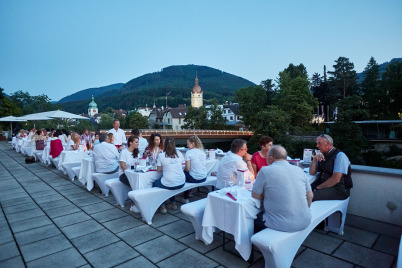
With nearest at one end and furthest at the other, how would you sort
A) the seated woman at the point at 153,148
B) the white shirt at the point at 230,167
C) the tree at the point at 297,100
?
the white shirt at the point at 230,167 → the seated woman at the point at 153,148 → the tree at the point at 297,100

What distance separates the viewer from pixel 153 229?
12.6ft

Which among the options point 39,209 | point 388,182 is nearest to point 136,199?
point 39,209

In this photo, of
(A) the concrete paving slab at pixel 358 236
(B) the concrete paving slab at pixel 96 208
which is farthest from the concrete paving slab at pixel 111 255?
(A) the concrete paving slab at pixel 358 236

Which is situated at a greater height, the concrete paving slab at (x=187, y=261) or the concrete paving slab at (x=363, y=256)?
the concrete paving slab at (x=187, y=261)

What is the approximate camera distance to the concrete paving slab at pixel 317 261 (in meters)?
2.79

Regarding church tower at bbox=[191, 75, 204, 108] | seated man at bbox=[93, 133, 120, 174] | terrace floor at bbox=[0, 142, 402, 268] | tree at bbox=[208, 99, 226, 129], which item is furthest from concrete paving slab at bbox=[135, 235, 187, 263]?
church tower at bbox=[191, 75, 204, 108]

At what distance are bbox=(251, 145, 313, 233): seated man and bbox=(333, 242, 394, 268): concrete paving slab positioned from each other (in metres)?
0.94

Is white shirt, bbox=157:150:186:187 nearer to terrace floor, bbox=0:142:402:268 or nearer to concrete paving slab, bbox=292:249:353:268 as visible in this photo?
terrace floor, bbox=0:142:402:268

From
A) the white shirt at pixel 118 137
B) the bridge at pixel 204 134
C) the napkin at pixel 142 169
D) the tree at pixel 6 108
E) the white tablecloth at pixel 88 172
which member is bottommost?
the bridge at pixel 204 134

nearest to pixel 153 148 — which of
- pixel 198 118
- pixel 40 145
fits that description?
pixel 40 145

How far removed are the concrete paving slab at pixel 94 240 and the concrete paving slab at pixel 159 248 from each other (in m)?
0.51

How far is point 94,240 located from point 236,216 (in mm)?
2161

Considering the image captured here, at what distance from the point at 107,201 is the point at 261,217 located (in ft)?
12.3

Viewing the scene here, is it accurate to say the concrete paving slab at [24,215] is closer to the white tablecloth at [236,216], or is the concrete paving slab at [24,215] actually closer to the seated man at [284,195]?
the white tablecloth at [236,216]
